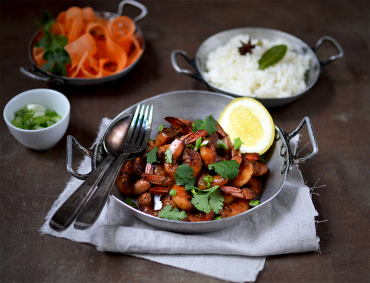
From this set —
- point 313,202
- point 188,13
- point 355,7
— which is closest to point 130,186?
point 313,202

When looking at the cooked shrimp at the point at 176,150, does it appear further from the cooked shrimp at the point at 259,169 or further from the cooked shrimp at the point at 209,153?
the cooked shrimp at the point at 259,169

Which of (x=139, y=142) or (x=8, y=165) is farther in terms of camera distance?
(x=8, y=165)

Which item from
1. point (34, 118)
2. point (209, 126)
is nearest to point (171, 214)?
point (209, 126)

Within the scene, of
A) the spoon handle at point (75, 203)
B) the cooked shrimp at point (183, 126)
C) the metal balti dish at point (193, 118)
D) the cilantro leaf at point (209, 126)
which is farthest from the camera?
the cooked shrimp at point (183, 126)

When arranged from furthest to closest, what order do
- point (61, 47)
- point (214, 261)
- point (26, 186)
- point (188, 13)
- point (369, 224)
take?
point (188, 13) → point (61, 47) → point (26, 186) → point (369, 224) → point (214, 261)

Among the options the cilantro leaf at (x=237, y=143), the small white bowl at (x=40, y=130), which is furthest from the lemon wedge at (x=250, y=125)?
the small white bowl at (x=40, y=130)

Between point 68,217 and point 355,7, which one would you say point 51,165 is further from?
point 355,7

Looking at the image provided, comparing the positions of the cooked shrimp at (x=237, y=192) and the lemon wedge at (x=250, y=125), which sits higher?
the lemon wedge at (x=250, y=125)
